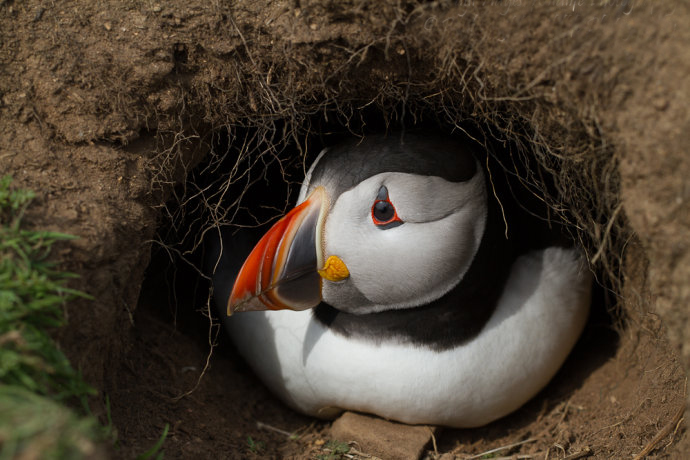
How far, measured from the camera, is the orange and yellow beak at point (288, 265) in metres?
2.61

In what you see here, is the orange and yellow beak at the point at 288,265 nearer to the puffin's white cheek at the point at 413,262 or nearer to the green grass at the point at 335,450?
the puffin's white cheek at the point at 413,262

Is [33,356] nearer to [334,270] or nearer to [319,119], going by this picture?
[334,270]

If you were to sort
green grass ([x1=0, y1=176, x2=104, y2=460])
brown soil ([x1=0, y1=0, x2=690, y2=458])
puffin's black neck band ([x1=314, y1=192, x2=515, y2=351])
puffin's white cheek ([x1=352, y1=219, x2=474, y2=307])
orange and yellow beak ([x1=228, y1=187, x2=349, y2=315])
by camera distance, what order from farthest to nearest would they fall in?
puffin's black neck band ([x1=314, y1=192, x2=515, y2=351]) → orange and yellow beak ([x1=228, y1=187, x2=349, y2=315]) → puffin's white cheek ([x1=352, y1=219, x2=474, y2=307]) → brown soil ([x1=0, y1=0, x2=690, y2=458]) → green grass ([x1=0, y1=176, x2=104, y2=460])

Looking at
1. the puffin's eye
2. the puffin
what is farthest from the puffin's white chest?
the puffin's eye

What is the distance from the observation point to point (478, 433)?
3.12 metres

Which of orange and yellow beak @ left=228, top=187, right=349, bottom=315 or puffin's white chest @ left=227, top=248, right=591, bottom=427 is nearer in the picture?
orange and yellow beak @ left=228, top=187, right=349, bottom=315

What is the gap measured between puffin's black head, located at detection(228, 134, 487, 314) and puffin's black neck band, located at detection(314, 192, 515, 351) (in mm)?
56

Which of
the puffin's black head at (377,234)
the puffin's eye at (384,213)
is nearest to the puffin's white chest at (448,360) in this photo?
the puffin's black head at (377,234)

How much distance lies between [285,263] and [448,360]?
871mm

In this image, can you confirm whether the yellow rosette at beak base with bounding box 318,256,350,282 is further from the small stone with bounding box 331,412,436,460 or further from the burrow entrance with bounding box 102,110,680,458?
the small stone with bounding box 331,412,436,460

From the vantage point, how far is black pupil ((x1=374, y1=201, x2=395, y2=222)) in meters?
2.51

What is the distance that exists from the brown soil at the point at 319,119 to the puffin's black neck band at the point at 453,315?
1.33 ft

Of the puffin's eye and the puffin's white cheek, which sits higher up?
the puffin's eye

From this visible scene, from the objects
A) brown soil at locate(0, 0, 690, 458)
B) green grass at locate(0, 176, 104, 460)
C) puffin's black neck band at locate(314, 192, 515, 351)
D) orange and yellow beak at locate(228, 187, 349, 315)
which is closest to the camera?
green grass at locate(0, 176, 104, 460)
